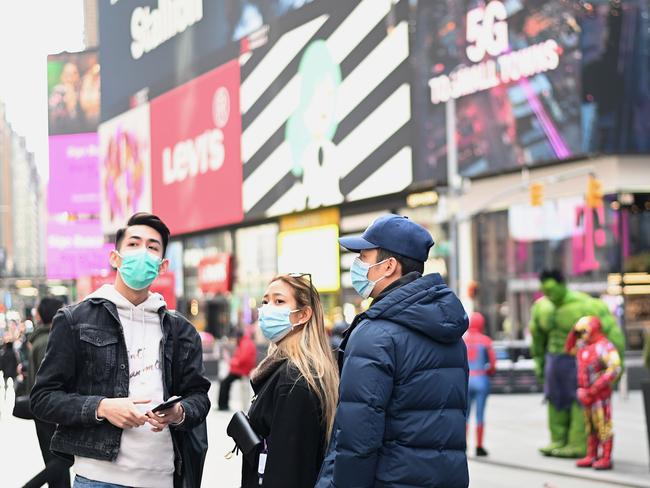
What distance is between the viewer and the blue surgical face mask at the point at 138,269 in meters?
5.51

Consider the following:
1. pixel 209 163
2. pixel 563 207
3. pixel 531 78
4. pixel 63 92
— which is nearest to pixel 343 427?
pixel 531 78

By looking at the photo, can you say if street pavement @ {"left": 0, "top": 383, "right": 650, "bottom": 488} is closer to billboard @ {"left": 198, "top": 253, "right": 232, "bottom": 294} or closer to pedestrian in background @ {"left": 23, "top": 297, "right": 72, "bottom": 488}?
pedestrian in background @ {"left": 23, "top": 297, "right": 72, "bottom": 488}

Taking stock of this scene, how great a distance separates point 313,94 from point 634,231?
1266 cm

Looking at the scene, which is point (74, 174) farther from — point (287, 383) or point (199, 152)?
point (287, 383)

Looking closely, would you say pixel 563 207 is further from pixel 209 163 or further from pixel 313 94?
pixel 209 163

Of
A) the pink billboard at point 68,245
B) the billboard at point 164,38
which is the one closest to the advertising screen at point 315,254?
the billboard at point 164,38

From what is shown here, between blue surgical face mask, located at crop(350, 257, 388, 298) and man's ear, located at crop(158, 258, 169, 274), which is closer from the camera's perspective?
blue surgical face mask, located at crop(350, 257, 388, 298)

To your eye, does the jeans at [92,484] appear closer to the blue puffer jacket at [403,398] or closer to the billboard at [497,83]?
the blue puffer jacket at [403,398]

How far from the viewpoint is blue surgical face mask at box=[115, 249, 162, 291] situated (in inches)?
217

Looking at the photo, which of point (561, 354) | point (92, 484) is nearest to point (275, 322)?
point (92, 484)

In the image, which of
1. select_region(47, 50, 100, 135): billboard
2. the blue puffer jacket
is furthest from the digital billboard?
select_region(47, 50, 100, 135): billboard

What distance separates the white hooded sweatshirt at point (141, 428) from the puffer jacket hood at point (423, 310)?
1.04m

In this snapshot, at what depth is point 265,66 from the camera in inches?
2046

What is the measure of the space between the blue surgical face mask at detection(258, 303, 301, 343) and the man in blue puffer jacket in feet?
1.71
